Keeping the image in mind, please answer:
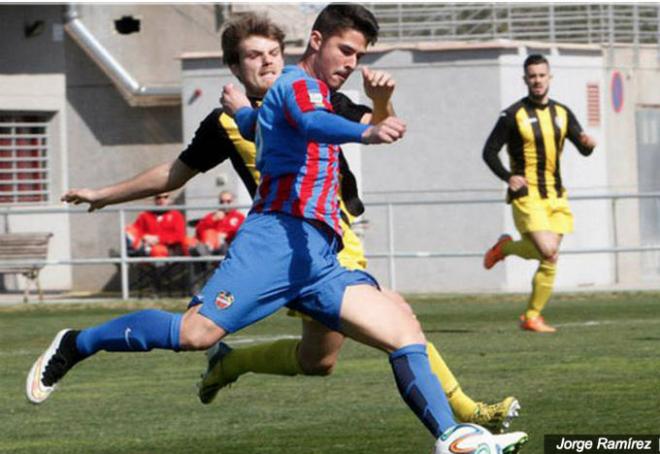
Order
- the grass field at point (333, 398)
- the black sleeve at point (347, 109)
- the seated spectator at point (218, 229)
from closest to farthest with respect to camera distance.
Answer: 1. the black sleeve at point (347, 109)
2. the grass field at point (333, 398)
3. the seated spectator at point (218, 229)

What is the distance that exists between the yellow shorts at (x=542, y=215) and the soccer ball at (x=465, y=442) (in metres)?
7.76

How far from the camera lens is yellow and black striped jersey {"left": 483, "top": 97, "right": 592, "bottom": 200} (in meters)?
15.2

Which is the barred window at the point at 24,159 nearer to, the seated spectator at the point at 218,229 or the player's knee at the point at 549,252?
the seated spectator at the point at 218,229

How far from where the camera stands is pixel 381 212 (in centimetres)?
2561

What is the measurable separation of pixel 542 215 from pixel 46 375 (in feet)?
24.6

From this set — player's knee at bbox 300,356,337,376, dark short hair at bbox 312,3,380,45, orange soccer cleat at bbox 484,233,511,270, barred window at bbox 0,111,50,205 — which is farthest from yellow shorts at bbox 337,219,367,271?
barred window at bbox 0,111,50,205

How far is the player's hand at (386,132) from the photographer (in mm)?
6680

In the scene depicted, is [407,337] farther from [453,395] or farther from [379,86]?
[379,86]

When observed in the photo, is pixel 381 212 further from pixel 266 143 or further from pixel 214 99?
pixel 266 143

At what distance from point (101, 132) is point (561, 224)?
13.8 metres

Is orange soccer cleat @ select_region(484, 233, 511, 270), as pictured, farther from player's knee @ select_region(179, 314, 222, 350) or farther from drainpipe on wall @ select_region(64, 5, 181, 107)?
drainpipe on wall @ select_region(64, 5, 181, 107)

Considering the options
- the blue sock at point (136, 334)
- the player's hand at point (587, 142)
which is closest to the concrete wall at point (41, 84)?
the player's hand at point (587, 142)

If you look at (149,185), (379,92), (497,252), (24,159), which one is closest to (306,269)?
(379,92)

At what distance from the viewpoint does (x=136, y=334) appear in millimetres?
7891
